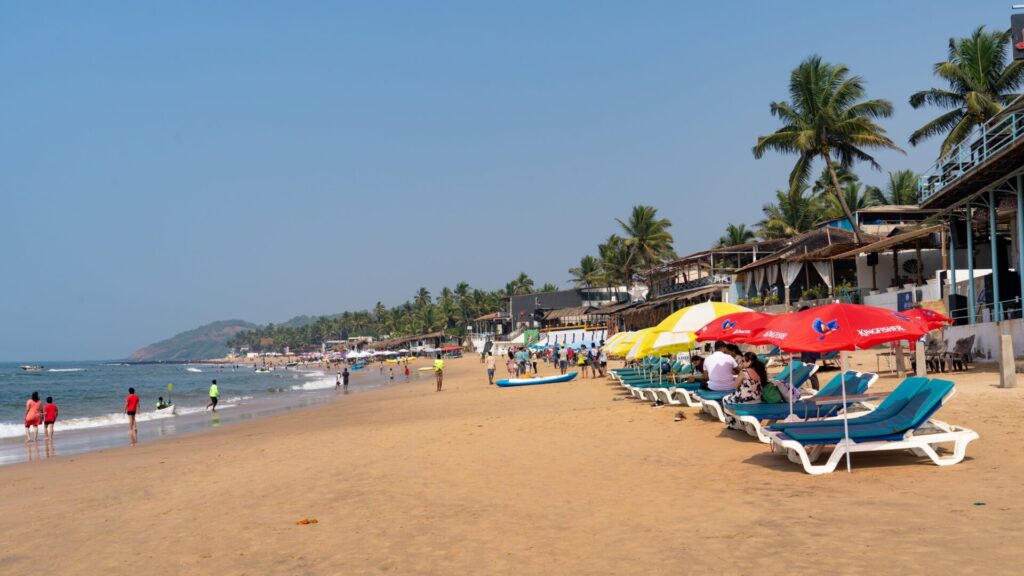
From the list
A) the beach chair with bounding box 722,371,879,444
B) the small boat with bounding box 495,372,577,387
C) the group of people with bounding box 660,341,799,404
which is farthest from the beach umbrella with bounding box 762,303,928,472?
the small boat with bounding box 495,372,577,387

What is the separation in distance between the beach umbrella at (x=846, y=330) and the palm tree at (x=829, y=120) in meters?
31.1

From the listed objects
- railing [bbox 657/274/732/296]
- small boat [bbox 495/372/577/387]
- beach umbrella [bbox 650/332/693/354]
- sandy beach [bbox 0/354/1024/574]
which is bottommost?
small boat [bbox 495/372/577/387]

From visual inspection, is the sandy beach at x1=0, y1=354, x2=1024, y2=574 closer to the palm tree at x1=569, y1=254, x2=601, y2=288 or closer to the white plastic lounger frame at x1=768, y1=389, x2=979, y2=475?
the white plastic lounger frame at x1=768, y1=389, x2=979, y2=475

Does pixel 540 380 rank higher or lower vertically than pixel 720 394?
lower

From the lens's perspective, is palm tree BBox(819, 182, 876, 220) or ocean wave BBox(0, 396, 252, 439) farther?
palm tree BBox(819, 182, 876, 220)

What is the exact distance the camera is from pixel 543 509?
25.2 feet

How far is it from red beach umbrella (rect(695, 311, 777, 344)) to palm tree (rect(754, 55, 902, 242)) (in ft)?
85.6

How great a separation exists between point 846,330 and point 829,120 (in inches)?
1267

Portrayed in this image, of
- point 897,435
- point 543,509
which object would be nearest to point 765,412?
point 897,435

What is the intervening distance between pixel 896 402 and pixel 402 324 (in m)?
146

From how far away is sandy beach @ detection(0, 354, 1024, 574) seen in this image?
5.77 metres

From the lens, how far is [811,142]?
3772 centimetres

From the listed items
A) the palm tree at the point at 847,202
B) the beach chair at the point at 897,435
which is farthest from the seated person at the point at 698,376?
the palm tree at the point at 847,202

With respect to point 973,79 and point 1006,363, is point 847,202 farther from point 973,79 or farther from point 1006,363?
point 1006,363
